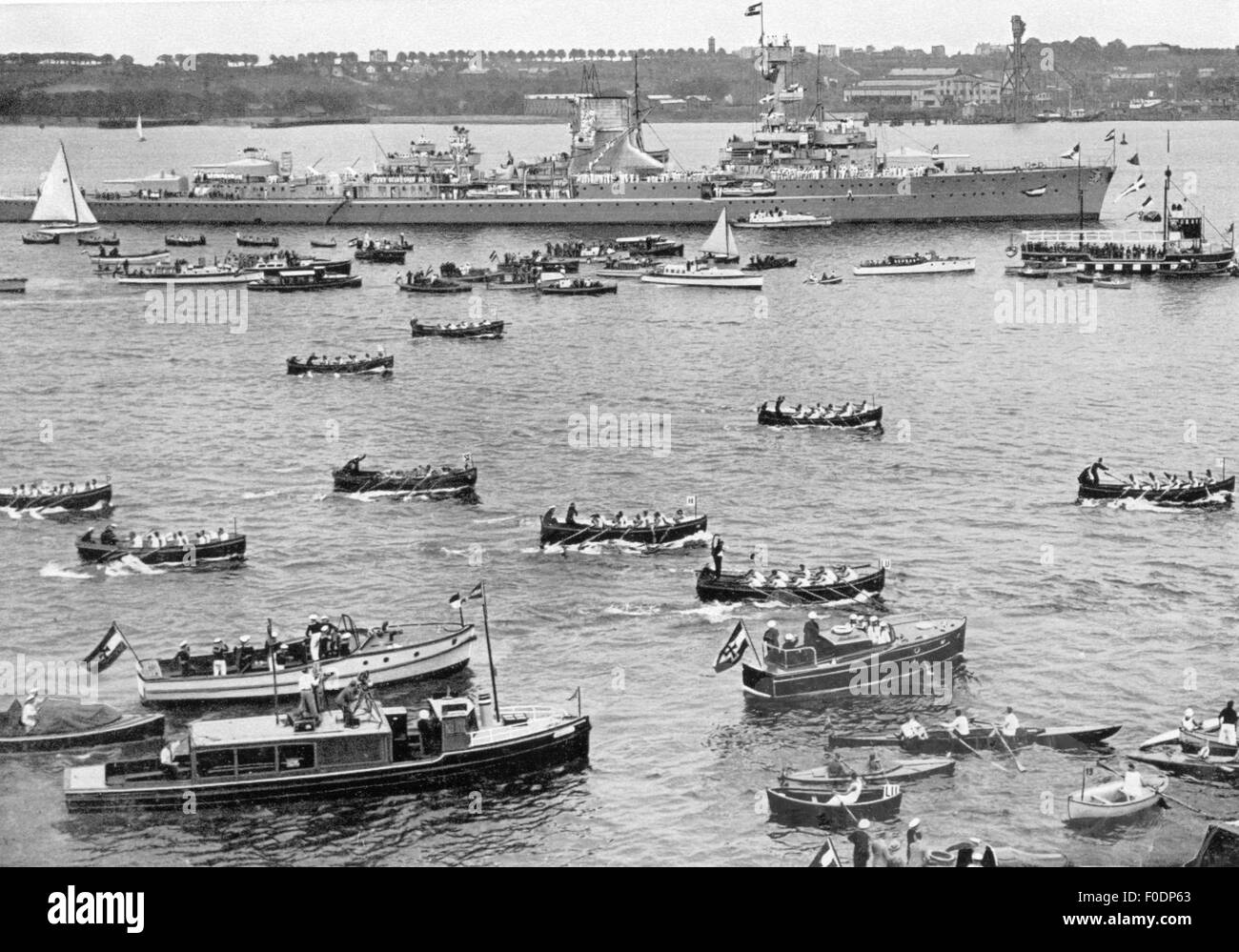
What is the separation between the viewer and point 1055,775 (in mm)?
38250

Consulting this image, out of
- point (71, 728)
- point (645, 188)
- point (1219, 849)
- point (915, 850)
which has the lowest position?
point (71, 728)

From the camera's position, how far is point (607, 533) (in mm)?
55562

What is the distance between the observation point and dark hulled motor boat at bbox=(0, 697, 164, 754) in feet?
129

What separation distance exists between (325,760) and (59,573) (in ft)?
68.8

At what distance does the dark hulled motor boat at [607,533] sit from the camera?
2183 inches

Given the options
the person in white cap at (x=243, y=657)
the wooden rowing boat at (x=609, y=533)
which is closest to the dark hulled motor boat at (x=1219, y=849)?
the person in white cap at (x=243, y=657)

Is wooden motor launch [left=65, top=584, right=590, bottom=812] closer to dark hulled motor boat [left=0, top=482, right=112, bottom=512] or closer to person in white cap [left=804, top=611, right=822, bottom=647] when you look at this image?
person in white cap [left=804, top=611, right=822, bottom=647]

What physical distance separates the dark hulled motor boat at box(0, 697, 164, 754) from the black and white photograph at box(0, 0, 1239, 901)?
9 cm

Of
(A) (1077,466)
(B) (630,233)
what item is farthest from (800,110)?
(A) (1077,466)

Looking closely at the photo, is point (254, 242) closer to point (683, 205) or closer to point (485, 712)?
point (683, 205)

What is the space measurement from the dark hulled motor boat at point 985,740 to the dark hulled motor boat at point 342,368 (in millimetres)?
51721

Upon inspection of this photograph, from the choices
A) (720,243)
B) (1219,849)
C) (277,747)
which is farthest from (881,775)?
(720,243)

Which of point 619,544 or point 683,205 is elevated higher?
point 683,205

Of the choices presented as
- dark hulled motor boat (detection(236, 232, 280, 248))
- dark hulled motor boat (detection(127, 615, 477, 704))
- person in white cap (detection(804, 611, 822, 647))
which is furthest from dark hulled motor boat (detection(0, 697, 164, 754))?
dark hulled motor boat (detection(236, 232, 280, 248))
